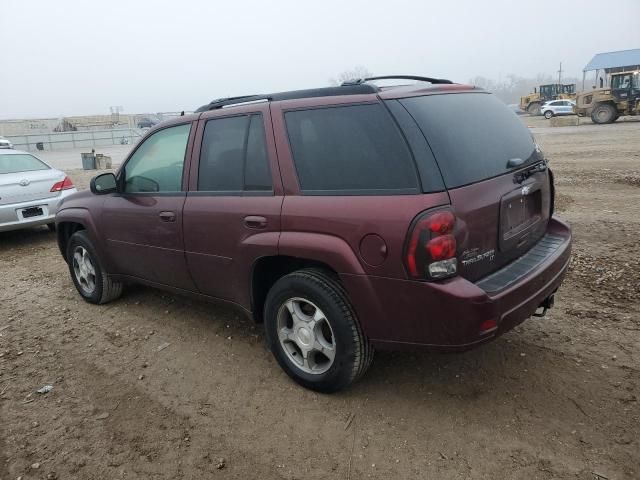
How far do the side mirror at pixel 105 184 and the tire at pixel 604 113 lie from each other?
101ft

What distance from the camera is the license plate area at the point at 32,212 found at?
7340mm

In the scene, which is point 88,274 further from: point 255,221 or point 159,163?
point 255,221

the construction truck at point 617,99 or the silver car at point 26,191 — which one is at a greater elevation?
the construction truck at point 617,99

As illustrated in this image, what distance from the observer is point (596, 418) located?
272 cm

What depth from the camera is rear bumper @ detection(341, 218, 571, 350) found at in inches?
97.7

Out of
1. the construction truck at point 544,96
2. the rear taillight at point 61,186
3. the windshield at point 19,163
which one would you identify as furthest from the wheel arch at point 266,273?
the construction truck at point 544,96

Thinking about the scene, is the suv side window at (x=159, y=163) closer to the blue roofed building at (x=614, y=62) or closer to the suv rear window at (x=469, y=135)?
the suv rear window at (x=469, y=135)

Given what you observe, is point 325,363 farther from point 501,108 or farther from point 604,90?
point 604,90

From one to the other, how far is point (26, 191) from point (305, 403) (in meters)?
6.32

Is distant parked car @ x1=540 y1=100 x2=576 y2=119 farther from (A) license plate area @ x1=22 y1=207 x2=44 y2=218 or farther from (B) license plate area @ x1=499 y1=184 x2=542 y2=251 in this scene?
(B) license plate area @ x1=499 y1=184 x2=542 y2=251

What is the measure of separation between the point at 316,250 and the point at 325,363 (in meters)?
0.80

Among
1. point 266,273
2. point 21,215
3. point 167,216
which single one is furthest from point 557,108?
point 266,273

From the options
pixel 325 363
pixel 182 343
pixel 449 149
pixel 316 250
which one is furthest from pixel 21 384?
pixel 449 149

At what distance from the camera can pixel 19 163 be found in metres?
7.98
